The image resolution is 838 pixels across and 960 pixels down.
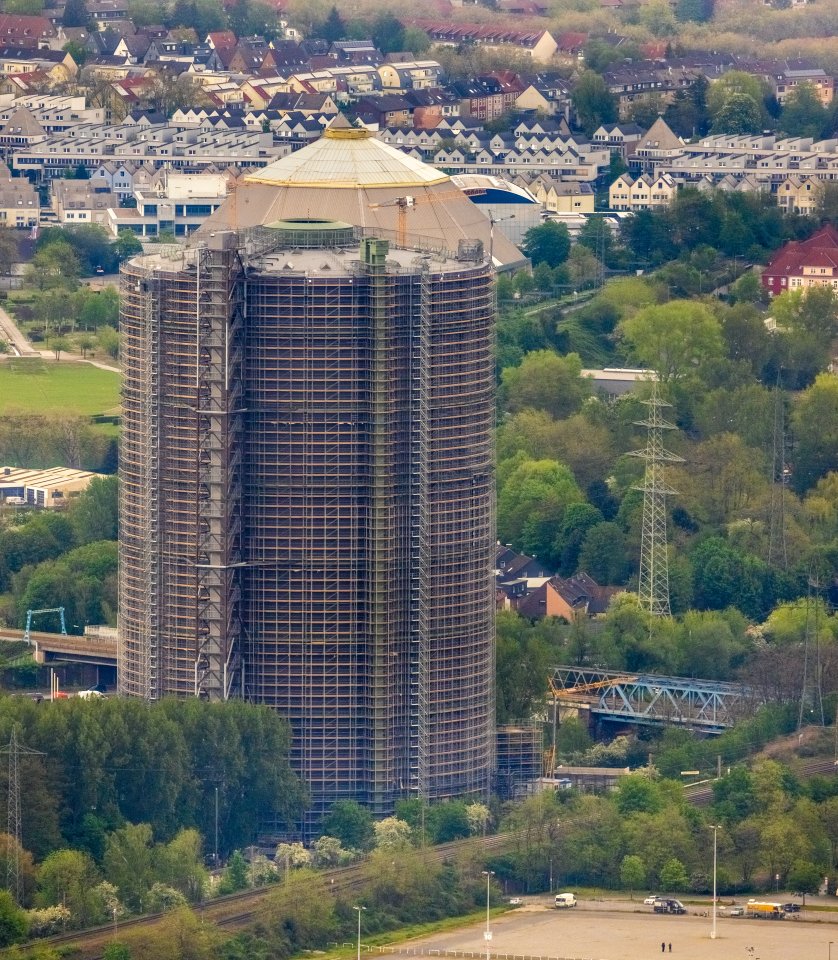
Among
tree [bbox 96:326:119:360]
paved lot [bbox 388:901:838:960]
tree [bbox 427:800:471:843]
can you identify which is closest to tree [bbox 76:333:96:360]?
tree [bbox 96:326:119:360]

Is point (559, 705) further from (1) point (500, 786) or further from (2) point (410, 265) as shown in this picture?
(2) point (410, 265)

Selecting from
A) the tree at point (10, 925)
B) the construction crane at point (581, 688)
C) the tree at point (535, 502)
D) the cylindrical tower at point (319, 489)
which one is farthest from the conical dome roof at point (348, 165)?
the tree at point (10, 925)

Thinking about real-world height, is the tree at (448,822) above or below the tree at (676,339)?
below

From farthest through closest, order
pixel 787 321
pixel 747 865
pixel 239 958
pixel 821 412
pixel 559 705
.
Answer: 1. pixel 787 321
2. pixel 821 412
3. pixel 559 705
4. pixel 747 865
5. pixel 239 958

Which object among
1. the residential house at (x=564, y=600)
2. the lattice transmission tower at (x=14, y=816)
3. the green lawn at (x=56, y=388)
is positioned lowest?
the green lawn at (x=56, y=388)

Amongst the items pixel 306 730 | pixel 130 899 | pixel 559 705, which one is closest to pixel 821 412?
pixel 559 705

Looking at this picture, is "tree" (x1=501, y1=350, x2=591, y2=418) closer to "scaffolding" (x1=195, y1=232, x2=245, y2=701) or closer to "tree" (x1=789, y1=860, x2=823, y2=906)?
"scaffolding" (x1=195, y1=232, x2=245, y2=701)

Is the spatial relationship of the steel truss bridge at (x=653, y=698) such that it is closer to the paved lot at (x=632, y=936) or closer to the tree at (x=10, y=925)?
the paved lot at (x=632, y=936)
